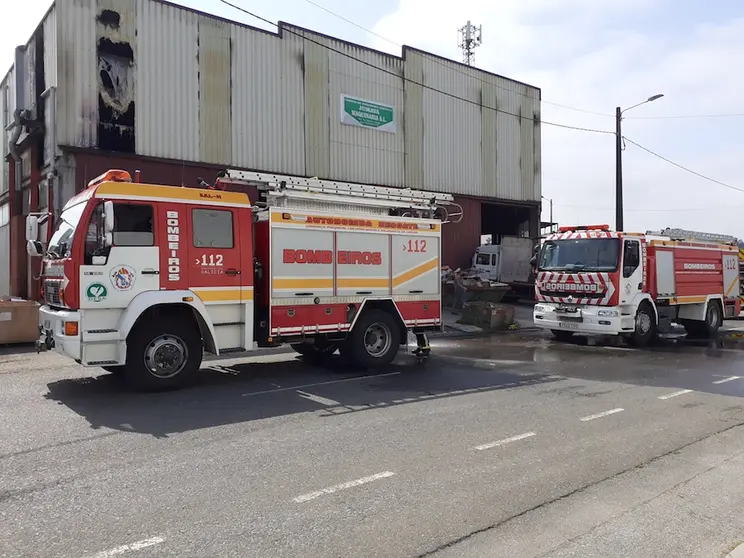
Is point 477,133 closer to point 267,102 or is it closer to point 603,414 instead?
point 267,102

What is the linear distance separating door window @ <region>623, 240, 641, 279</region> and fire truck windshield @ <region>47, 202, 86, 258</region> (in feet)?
37.0

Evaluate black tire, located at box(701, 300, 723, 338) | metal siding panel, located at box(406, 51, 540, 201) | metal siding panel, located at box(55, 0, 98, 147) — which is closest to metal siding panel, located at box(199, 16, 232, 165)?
metal siding panel, located at box(55, 0, 98, 147)

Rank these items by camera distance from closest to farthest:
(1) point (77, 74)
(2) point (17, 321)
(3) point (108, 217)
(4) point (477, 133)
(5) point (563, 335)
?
(3) point (108, 217), (2) point (17, 321), (5) point (563, 335), (1) point (77, 74), (4) point (477, 133)

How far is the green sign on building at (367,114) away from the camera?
23031 millimetres

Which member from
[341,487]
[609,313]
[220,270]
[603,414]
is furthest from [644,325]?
[341,487]

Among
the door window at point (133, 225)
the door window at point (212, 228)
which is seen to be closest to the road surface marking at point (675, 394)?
the door window at point (212, 228)

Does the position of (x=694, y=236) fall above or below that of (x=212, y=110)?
below

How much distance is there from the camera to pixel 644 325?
14.7m

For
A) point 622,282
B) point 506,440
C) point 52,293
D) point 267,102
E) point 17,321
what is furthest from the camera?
point 267,102

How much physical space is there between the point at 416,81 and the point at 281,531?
928 inches

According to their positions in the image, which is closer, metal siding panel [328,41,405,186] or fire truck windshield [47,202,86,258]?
fire truck windshield [47,202,86,258]

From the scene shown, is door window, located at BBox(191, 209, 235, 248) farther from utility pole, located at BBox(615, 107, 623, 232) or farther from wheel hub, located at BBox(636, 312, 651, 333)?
utility pole, located at BBox(615, 107, 623, 232)

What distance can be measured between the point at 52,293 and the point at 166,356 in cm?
184

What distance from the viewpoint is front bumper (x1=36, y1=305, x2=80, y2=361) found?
7.79 m
